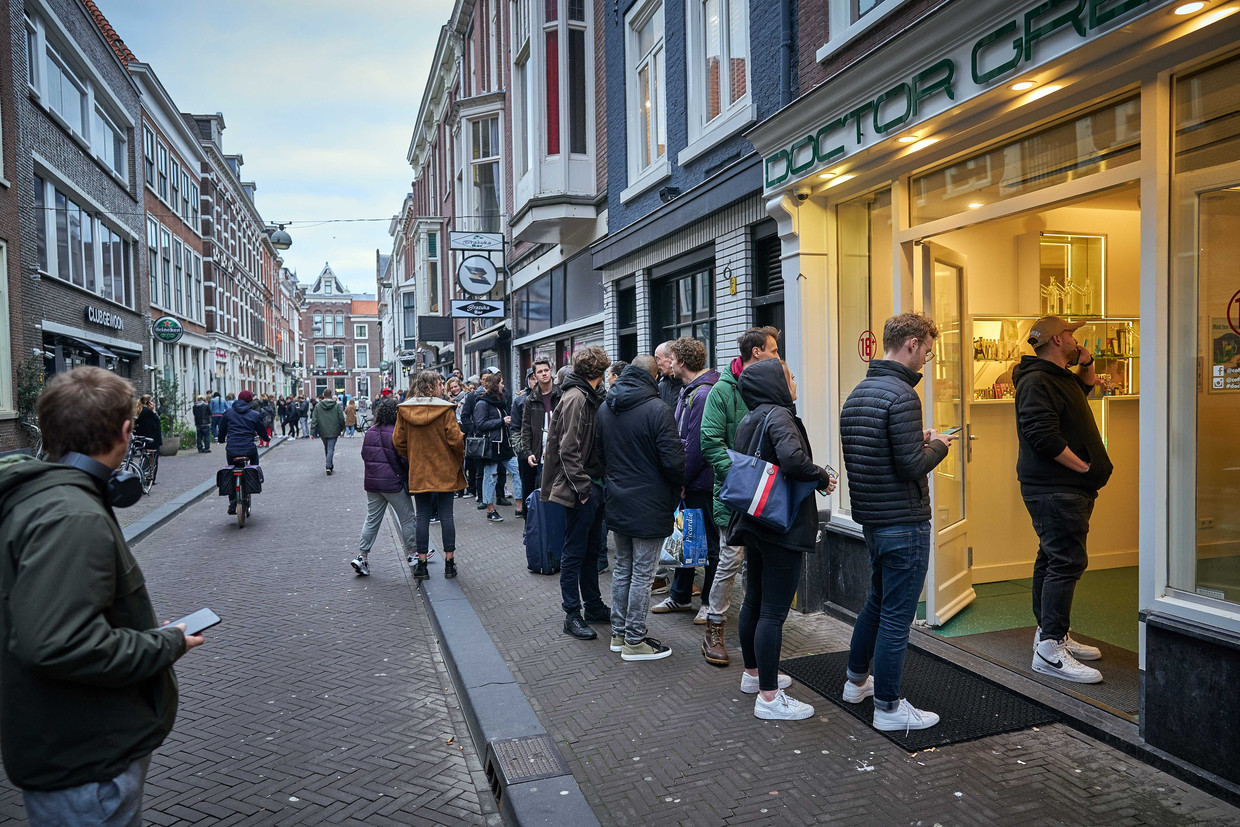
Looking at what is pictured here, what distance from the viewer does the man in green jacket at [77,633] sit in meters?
1.78

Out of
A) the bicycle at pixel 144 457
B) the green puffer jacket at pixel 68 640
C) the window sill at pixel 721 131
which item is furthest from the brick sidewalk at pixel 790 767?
the bicycle at pixel 144 457

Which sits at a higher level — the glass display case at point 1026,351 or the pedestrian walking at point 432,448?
the glass display case at point 1026,351

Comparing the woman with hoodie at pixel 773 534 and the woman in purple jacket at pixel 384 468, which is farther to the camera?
the woman in purple jacket at pixel 384 468

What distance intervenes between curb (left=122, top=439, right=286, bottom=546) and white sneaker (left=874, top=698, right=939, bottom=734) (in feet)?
26.4

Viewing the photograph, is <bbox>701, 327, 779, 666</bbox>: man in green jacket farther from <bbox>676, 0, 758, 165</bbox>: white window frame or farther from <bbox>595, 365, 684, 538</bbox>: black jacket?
<bbox>676, 0, 758, 165</bbox>: white window frame

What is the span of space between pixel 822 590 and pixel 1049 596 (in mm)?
1699

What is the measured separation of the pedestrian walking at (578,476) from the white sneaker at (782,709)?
164 centimetres

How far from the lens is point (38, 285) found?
15.9m

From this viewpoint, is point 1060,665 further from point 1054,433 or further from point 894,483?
point 894,483

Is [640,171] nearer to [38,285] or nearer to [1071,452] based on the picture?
[1071,452]

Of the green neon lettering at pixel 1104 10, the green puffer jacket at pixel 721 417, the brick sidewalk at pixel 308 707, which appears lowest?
the brick sidewalk at pixel 308 707

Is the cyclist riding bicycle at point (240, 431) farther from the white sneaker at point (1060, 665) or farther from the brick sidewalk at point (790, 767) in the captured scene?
the white sneaker at point (1060, 665)

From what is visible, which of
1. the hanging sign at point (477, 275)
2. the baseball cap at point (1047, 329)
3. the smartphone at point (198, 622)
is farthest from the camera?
the hanging sign at point (477, 275)

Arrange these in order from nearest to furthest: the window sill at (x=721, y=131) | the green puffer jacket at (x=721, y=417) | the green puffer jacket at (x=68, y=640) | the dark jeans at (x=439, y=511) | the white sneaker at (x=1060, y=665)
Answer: the green puffer jacket at (x=68, y=640) < the white sneaker at (x=1060, y=665) < the green puffer jacket at (x=721, y=417) < the dark jeans at (x=439, y=511) < the window sill at (x=721, y=131)
